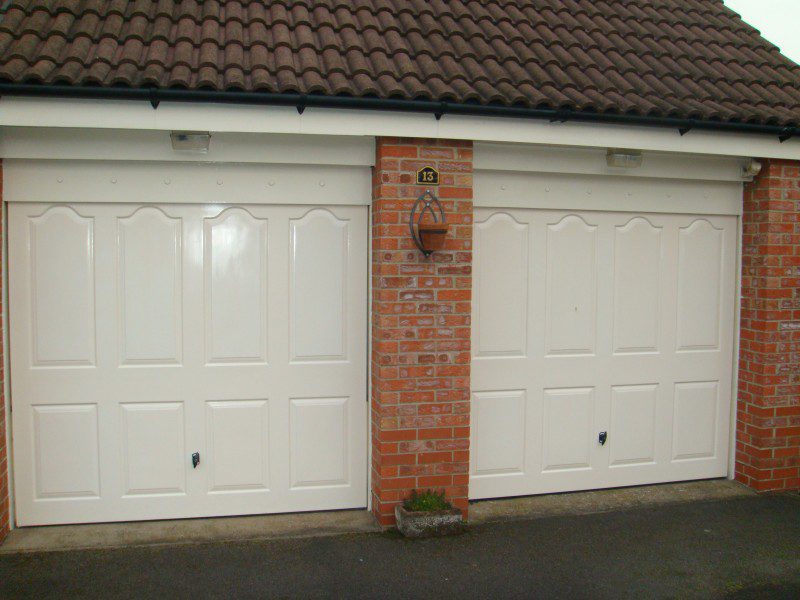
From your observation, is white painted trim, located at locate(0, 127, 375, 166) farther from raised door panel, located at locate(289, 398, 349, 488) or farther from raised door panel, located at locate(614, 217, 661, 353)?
raised door panel, located at locate(614, 217, 661, 353)

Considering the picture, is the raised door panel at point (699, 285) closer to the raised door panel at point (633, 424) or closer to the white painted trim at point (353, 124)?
the raised door panel at point (633, 424)

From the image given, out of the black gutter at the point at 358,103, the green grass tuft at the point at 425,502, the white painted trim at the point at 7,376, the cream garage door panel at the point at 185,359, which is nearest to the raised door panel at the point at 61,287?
the cream garage door panel at the point at 185,359

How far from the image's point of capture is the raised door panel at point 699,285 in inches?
214

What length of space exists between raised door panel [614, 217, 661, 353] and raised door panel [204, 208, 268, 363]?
8.87 feet

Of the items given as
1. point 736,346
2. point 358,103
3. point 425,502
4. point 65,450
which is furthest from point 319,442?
point 736,346

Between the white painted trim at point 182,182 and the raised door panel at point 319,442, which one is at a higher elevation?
the white painted trim at point 182,182

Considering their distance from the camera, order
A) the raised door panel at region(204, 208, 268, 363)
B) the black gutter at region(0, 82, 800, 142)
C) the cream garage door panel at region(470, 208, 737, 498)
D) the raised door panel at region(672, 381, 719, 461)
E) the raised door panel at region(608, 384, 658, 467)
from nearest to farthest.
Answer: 1. the black gutter at region(0, 82, 800, 142)
2. the raised door panel at region(204, 208, 268, 363)
3. the cream garage door panel at region(470, 208, 737, 498)
4. the raised door panel at region(608, 384, 658, 467)
5. the raised door panel at region(672, 381, 719, 461)

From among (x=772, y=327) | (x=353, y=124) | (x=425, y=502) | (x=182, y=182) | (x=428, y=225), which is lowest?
(x=425, y=502)

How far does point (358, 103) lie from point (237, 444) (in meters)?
2.43

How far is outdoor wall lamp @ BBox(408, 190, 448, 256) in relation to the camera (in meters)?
4.29

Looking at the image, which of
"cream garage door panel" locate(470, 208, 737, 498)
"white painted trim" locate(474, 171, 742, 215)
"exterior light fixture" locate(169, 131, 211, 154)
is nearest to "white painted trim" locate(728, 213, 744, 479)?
"cream garage door panel" locate(470, 208, 737, 498)

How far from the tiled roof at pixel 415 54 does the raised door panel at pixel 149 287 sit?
1017 mm

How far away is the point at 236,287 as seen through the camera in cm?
467

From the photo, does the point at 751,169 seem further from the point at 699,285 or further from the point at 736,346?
the point at 736,346
